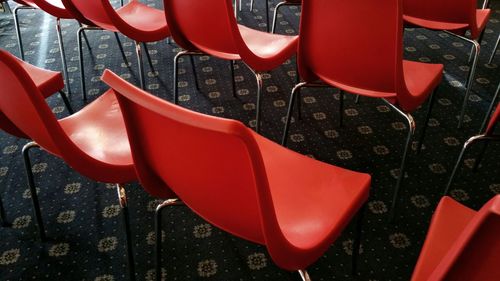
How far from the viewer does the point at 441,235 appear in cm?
94

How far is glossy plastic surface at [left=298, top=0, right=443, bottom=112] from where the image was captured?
1.16 metres

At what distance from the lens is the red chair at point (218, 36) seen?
1.47 meters

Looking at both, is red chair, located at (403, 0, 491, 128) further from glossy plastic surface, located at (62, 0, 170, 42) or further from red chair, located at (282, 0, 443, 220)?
glossy plastic surface, located at (62, 0, 170, 42)

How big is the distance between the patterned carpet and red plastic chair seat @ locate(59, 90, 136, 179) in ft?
1.36

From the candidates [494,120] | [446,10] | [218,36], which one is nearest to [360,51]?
[494,120]

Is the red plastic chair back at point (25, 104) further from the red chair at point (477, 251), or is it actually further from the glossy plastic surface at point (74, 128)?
the red chair at point (477, 251)

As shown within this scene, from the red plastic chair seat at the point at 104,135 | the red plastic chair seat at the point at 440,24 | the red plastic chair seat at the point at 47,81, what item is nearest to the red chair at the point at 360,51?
the red plastic chair seat at the point at 440,24

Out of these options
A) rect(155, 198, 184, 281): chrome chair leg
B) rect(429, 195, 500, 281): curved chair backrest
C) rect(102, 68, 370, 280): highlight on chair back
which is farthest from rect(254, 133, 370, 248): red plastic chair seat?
rect(429, 195, 500, 281): curved chair backrest

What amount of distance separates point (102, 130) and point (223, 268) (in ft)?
2.07

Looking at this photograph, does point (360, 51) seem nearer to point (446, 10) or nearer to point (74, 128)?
point (446, 10)

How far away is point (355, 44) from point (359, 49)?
20 mm

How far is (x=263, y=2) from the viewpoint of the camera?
3.51m

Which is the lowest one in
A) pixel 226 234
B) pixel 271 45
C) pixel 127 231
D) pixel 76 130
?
pixel 226 234

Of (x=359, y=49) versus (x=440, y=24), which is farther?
(x=440, y=24)
